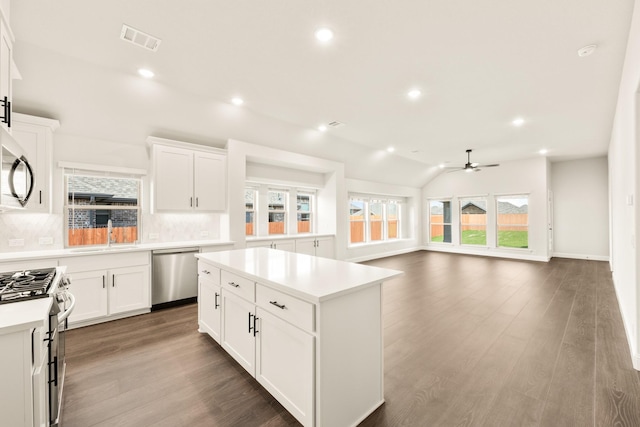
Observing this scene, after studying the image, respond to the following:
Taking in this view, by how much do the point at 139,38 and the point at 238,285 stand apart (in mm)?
2483

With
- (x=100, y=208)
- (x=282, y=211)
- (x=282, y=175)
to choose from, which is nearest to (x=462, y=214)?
(x=282, y=211)

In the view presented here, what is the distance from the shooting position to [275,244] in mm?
5516

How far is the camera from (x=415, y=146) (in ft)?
21.2

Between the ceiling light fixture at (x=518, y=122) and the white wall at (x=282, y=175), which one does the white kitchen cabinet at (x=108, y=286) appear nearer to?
the white wall at (x=282, y=175)

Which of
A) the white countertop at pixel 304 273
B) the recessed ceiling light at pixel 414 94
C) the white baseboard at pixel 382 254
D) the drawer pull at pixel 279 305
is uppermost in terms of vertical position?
the recessed ceiling light at pixel 414 94

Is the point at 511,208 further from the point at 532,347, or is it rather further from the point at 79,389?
the point at 79,389

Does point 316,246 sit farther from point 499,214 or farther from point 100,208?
point 499,214

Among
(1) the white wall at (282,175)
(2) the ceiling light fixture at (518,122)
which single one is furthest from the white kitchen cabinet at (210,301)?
(2) the ceiling light fixture at (518,122)

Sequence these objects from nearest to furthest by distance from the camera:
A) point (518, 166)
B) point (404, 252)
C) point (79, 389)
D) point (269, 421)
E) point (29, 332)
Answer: point (29, 332) → point (269, 421) → point (79, 389) → point (518, 166) → point (404, 252)

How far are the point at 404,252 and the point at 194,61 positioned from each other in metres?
8.49

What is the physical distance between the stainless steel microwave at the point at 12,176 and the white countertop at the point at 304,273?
143 cm

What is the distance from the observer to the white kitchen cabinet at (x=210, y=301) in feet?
8.52

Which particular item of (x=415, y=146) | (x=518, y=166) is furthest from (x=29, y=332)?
(x=518, y=166)

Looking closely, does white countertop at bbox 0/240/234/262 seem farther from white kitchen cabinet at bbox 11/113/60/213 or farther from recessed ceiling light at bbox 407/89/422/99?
recessed ceiling light at bbox 407/89/422/99
